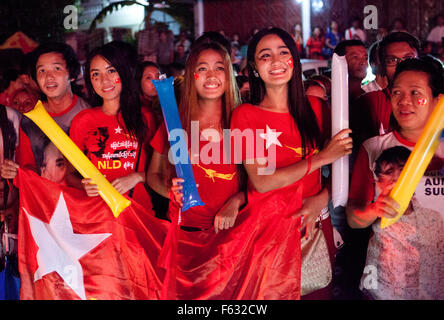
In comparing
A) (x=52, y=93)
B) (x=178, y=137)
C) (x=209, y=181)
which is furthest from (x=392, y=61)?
(x=52, y=93)

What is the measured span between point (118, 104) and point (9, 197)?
0.91 meters

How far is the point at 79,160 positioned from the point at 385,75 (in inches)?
78.5

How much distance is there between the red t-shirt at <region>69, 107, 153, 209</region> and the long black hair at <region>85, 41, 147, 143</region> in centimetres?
4

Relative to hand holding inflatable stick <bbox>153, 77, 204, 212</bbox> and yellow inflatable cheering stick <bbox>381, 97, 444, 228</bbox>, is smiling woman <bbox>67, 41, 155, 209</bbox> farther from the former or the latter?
yellow inflatable cheering stick <bbox>381, 97, 444, 228</bbox>

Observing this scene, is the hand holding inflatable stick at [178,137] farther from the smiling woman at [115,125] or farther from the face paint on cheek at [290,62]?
the face paint on cheek at [290,62]

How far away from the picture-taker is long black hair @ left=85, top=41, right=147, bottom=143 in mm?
2898

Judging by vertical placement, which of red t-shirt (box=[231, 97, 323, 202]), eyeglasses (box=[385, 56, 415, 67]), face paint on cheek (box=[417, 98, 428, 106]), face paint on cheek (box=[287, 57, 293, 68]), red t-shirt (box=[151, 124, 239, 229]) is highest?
eyeglasses (box=[385, 56, 415, 67])

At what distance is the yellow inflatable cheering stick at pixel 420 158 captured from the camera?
2102 millimetres

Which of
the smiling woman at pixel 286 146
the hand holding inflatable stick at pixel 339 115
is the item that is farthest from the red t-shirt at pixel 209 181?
the hand holding inflatable stick at pixel 339 115

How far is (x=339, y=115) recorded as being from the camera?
227 centimetres

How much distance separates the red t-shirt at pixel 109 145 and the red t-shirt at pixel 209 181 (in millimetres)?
350

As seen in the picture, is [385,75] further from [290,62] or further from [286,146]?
[286,146]

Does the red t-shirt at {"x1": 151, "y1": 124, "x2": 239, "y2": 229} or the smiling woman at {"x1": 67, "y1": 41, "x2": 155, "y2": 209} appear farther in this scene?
the smiling woman at {"x1": 67, "y1": 41, "x2": 155, "y2": 209}

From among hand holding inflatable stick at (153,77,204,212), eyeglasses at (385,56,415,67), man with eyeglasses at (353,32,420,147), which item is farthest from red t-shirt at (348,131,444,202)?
eyeglasses at (385,56,415,67)
